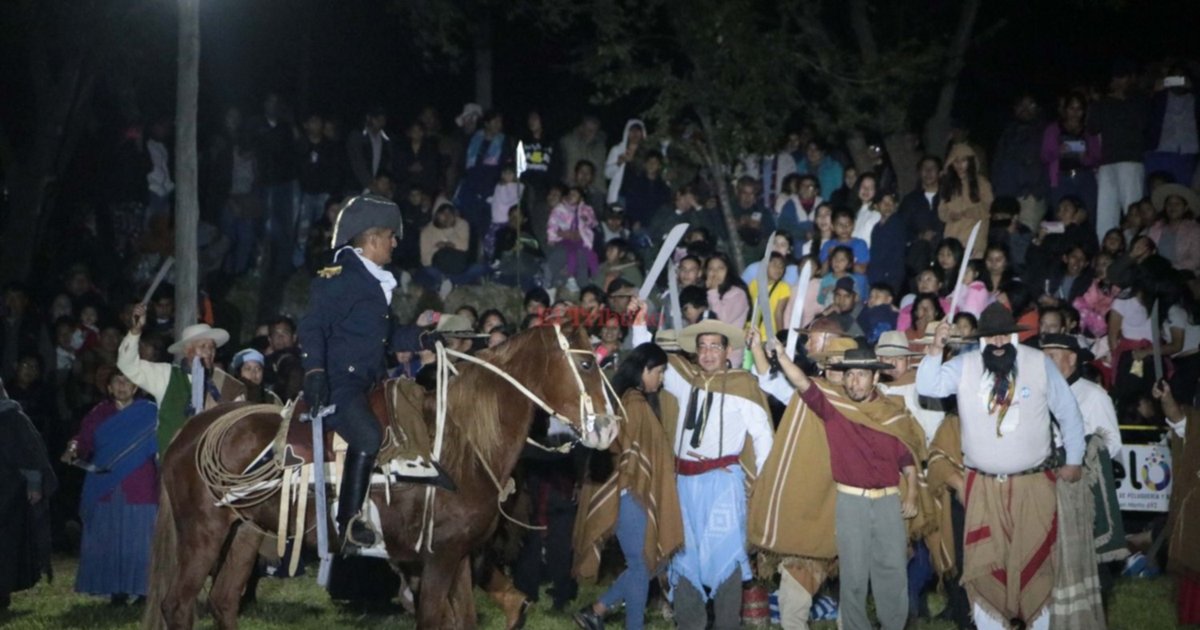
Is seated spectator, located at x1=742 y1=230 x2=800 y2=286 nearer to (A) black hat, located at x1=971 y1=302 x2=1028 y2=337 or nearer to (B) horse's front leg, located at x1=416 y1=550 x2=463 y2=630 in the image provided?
(A) black hat, located at x1=971 y1=302 x2=1028 y2=337

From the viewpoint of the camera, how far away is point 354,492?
10164mm

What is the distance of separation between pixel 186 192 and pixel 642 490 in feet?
22.9

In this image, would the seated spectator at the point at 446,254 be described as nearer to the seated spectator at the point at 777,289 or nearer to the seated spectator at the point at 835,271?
the seated spectator at the point at 777,289

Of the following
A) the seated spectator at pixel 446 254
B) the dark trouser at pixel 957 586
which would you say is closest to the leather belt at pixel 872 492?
the dark trouser at pixel 957 586

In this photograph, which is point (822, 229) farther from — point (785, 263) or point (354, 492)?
point (354, 492)

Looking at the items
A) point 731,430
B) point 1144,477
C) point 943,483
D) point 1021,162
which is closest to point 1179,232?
point 1021,162

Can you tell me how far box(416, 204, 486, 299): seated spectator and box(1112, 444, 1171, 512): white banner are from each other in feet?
28.9

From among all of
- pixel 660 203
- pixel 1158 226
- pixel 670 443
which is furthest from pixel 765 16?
pixel 670 443

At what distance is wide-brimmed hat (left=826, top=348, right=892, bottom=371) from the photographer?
1087cm

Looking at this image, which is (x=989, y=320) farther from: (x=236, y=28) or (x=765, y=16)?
(x=236, y=28)

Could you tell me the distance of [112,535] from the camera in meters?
13.4

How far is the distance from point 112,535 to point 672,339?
4953 mm

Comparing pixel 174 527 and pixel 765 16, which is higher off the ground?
pixel 765 16

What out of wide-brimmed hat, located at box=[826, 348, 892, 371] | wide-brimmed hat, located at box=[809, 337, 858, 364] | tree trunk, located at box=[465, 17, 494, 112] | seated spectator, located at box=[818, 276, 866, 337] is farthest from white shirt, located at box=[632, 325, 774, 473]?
tree trunk, located at box=[465, 17, 494, 112]
